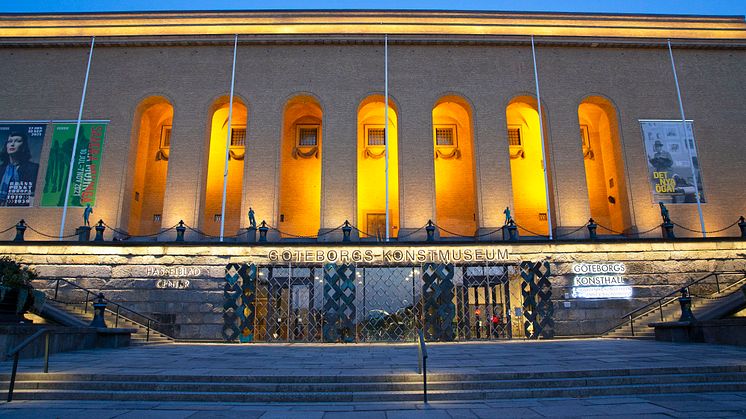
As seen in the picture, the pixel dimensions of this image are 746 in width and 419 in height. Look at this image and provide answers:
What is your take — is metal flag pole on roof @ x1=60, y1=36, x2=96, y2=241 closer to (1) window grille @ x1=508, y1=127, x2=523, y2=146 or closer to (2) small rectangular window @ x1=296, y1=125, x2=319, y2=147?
(2) small rectangular window @ x1=296, y1=125, x2=319, y2=147

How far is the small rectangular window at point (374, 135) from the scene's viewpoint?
26594mm

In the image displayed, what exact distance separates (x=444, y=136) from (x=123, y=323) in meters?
18.6

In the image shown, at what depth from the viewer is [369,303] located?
647 inches

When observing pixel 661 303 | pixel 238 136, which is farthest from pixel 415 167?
pixel 661 303

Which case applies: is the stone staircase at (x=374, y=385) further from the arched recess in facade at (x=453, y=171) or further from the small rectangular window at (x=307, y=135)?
the small rectangular window at (x=307, y=135)

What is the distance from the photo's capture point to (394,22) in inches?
965

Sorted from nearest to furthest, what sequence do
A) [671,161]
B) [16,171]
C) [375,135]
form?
1. [16,171]
2. [671,161]
3. [375,135]

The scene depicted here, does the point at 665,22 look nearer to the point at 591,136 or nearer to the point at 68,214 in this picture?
the point at 591,136

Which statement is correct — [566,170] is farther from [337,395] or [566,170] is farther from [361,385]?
[337,395]

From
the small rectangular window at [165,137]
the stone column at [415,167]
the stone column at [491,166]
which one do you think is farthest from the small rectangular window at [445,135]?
the small rectangular window at [165,137]

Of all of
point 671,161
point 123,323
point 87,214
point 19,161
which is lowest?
point 123,323

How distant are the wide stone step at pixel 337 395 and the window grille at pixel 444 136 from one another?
2050 cm

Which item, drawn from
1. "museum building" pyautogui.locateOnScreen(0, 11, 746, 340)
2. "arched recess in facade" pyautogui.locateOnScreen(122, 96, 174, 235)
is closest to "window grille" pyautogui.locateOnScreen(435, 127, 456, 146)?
"museum building" pyautogui.locateOnScreen(0, 11, 746, 340)

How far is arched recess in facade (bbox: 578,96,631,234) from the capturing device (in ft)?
72.6
